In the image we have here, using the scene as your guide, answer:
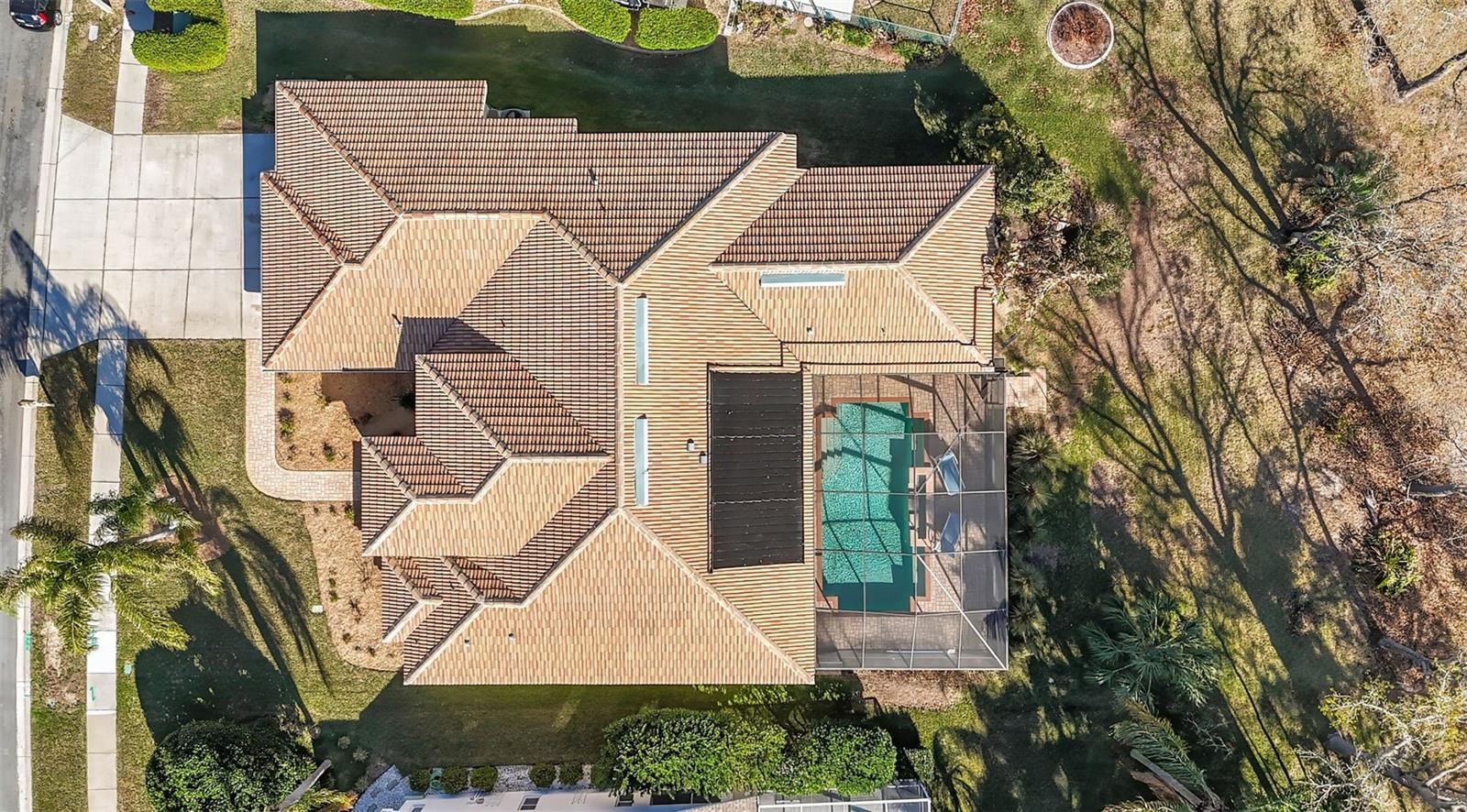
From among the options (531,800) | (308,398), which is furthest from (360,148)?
(531,800)

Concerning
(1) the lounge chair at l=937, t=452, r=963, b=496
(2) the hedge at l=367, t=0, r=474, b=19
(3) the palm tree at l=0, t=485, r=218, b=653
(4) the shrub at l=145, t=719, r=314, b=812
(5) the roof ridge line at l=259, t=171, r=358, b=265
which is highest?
(2) the hedge at l=367, t=0, r=474, b=19

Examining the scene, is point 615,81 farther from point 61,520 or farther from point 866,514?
point 61,520

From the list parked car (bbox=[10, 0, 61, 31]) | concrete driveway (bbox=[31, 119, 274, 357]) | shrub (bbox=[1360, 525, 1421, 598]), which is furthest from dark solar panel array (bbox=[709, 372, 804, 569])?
parked car (bbox=[10, 0, 61, 31])

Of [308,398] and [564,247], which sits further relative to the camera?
[308,398]

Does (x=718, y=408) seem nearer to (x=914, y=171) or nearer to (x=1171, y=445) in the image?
(x=914, y=171)

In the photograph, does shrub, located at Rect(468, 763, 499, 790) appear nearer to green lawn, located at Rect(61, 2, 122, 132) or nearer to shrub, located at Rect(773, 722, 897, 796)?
shrub, located at Rect(773, 722, 897, 796)

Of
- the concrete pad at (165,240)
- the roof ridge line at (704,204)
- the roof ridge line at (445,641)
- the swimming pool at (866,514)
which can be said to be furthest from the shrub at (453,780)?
the concrete pad at (165,240)

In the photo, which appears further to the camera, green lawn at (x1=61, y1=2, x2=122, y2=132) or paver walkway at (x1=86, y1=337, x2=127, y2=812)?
green lawn at (x1=61, y1=2, x2=122, y2=132)
